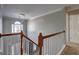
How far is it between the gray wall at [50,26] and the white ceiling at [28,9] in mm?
49

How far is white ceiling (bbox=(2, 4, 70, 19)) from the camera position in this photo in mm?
1110

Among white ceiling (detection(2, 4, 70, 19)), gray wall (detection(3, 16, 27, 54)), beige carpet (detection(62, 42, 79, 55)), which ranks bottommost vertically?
beige carpet (detection(62, 42, 79, 55))

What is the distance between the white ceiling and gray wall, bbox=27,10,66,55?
5 centimetres

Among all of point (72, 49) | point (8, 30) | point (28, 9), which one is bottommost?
point (72, 49)

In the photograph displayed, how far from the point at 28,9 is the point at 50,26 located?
0.83ft

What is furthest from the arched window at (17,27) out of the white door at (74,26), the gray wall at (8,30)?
the white door at (74,26)

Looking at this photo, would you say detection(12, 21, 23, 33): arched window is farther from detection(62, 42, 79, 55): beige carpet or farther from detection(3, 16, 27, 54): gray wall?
detection(62, 42, 79, 55): beige carpet

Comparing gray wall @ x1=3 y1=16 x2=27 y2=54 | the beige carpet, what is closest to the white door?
the beige carpet

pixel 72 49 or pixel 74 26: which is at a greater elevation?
pixel 74 26

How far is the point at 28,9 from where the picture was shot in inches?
44.8

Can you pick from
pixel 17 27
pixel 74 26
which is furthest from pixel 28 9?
pixel 74 26

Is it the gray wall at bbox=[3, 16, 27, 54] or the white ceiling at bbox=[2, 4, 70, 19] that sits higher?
the white ceiling at bbox=[2, 4, 70, 19]

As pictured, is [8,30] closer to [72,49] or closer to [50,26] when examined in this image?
[50,26]

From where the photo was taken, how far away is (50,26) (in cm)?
117
